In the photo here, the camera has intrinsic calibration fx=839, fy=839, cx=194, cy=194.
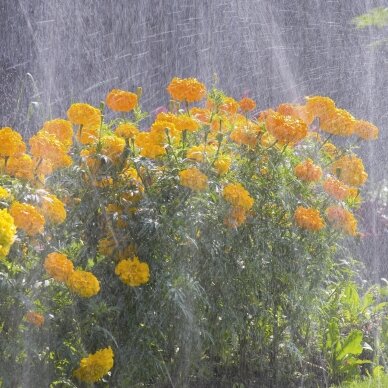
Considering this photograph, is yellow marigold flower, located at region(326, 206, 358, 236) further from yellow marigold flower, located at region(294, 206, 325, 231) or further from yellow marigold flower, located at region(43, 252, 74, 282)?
yellow marigold flower, located at region(43, 252, 74, 282)

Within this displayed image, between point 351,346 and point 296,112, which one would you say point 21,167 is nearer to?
point 296,112

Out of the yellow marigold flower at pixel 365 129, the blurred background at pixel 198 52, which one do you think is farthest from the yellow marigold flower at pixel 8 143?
the blurred background at pixel 198 52

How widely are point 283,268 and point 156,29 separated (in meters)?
6.00

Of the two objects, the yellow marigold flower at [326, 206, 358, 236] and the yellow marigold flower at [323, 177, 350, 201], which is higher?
the yellow marigold flower at [323, 177, 350, 201]

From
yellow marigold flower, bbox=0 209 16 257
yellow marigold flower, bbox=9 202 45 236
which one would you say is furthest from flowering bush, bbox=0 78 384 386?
yellow marigold flower, bbox=0 209 16 257

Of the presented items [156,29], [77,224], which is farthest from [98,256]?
[156,29]

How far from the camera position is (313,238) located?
313cm

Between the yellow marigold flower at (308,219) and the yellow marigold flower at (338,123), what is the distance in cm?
42

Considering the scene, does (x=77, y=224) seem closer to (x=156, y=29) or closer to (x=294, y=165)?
(x=294, y=165)

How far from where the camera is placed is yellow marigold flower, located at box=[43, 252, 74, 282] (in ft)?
7.96

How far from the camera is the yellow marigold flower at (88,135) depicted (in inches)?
115

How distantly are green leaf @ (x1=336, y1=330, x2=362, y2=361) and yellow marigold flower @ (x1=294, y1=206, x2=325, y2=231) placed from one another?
2.37 ft

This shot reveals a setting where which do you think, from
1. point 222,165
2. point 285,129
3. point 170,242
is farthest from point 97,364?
point 285,129

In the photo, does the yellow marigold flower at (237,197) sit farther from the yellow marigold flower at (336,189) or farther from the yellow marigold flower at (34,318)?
the yellow marigold flower at (34,318)
